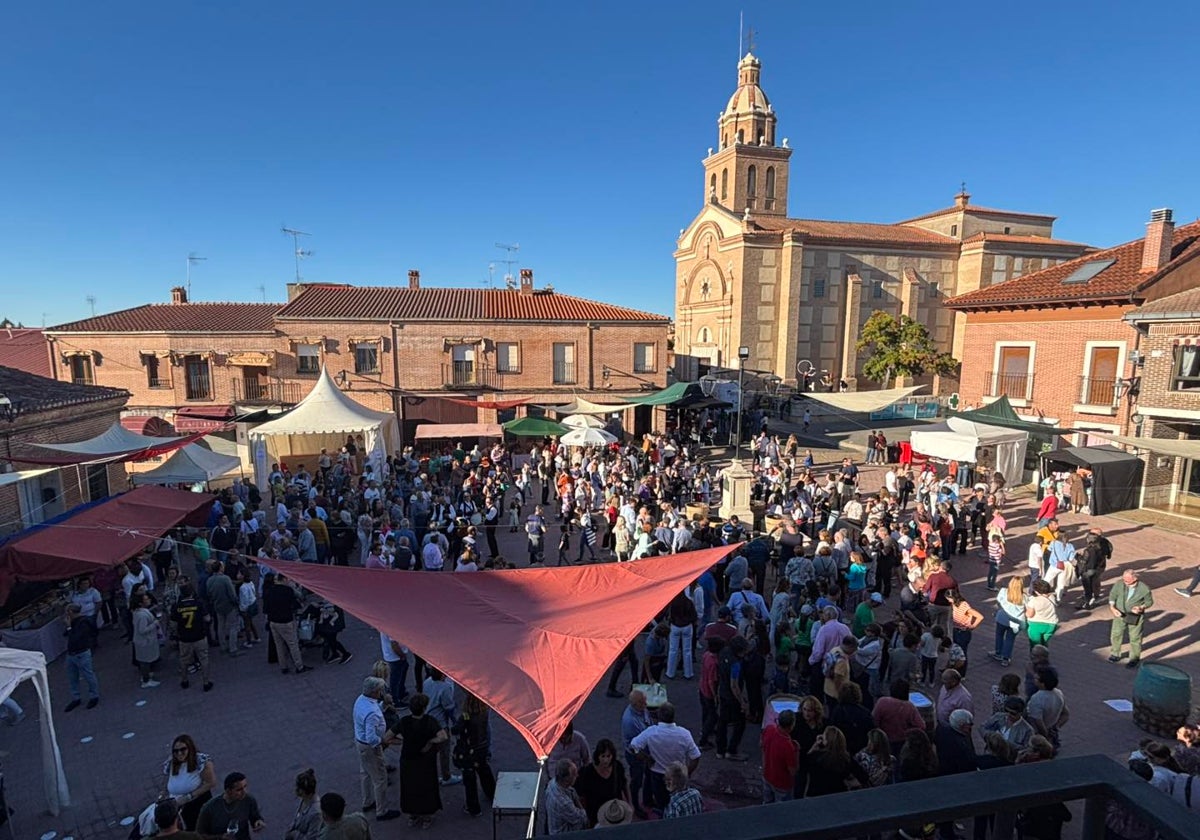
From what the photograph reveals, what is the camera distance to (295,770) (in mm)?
6797

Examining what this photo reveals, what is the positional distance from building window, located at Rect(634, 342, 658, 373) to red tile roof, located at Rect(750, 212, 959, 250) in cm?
1818

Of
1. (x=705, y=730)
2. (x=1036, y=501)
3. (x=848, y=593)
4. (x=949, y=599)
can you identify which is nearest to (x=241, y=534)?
(x=705, y=730)

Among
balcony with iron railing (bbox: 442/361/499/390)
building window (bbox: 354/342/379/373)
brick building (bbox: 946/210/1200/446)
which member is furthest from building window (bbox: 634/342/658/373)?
brick building (bbox: 946/210/1200/446)

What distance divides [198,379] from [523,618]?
2664cm

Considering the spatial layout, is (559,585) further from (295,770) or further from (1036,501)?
(1036,501)

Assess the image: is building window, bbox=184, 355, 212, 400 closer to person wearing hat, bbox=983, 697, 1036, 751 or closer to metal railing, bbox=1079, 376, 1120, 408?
person wearing hat, bbox=983, 697, 1036, 751

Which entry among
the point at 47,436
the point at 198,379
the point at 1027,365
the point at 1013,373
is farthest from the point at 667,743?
the point at 198,379

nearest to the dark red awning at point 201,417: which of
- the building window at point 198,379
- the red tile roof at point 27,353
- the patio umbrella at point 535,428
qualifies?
the building window at point 198,379

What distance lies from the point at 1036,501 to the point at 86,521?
21.8 metres

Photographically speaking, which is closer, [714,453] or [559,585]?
[559,585]

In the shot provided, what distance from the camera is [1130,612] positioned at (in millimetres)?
8758

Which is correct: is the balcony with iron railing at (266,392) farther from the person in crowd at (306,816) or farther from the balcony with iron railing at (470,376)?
the person in crowd at (306,816)

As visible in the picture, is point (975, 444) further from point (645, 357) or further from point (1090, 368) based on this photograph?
point (645, 357)

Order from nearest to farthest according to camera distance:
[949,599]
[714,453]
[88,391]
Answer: [949,599]
[88,391]
[714,453]
